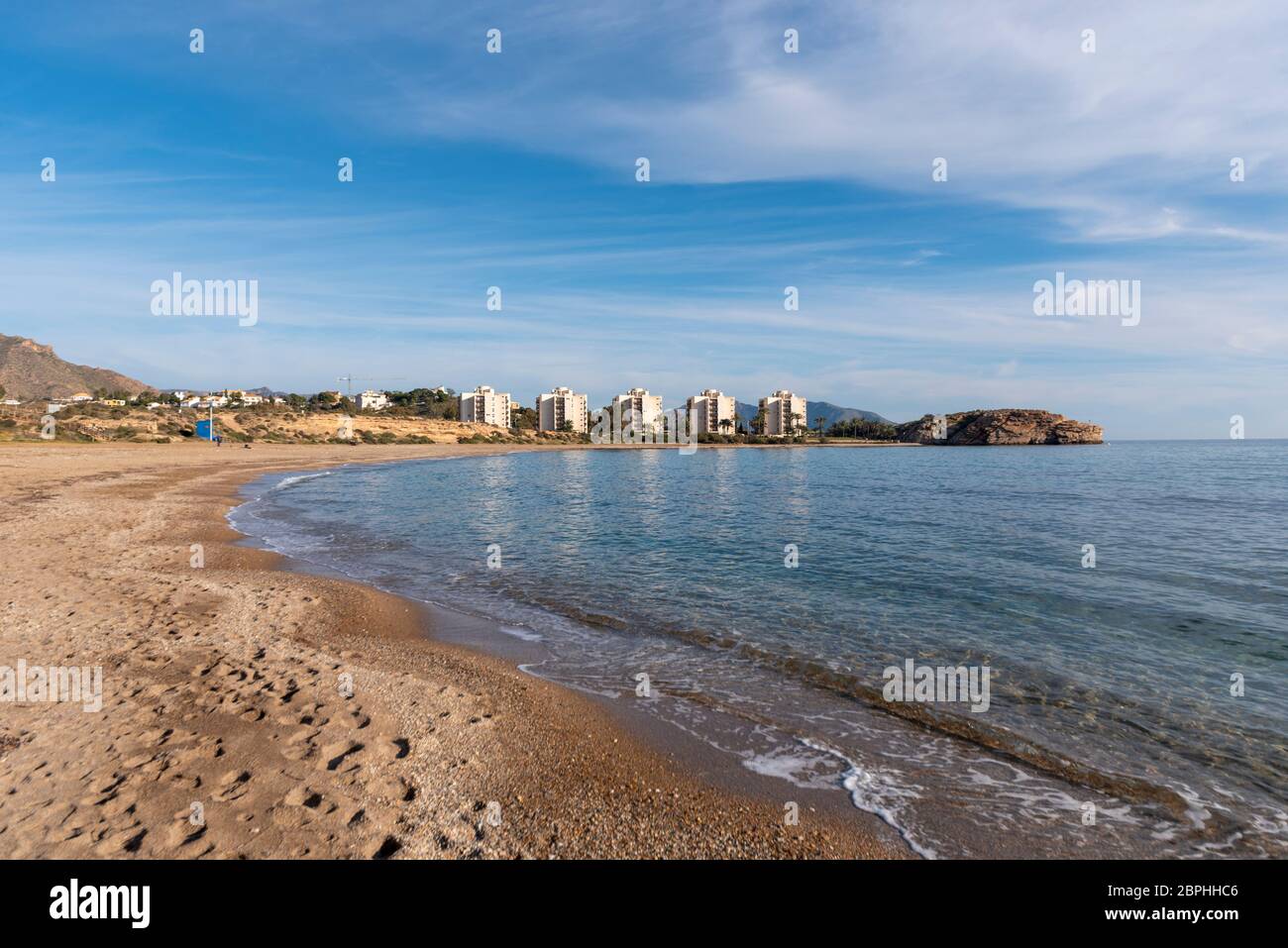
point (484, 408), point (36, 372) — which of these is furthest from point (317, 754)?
point (36, 372)

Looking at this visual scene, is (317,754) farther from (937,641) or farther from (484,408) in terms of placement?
(484,408)

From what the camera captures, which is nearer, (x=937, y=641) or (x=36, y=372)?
(x=937, y=641)

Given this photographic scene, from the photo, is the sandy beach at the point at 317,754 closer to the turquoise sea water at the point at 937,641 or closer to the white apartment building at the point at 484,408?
the turquoise sea water at the point at 937,641

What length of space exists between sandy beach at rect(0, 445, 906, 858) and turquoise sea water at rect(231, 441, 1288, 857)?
3.71 ft

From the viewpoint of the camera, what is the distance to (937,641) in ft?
35.8

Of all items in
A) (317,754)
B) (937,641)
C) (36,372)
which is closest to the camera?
(317,754)

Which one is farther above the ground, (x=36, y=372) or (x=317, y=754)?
(x=36, y=372)

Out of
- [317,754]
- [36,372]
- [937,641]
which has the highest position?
[36,372]

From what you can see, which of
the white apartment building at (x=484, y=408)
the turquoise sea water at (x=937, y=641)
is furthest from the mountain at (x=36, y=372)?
the turquoise sea water at (x=937, y=641)

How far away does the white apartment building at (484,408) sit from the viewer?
559 ft

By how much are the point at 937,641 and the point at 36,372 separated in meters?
235
